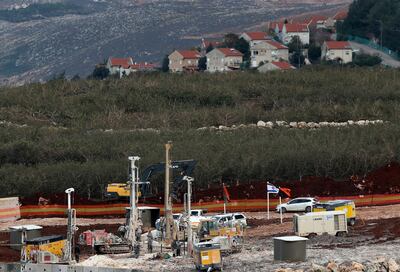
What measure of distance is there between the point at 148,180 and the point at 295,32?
97657 millimetres

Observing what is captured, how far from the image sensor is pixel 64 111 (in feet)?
288

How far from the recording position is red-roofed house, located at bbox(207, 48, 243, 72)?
135m

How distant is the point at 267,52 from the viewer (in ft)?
445

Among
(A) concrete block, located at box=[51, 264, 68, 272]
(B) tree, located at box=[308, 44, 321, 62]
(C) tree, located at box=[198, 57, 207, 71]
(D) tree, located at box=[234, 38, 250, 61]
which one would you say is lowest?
(C) tree, located at box=[198, 57, 207, 71]

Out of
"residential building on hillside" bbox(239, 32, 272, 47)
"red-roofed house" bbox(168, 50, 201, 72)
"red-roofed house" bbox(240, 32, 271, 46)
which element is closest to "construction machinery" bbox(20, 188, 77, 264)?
"red-roofed house" bbox(168, 50, 201, 72)

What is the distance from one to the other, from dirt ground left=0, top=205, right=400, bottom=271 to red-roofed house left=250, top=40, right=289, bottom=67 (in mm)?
78923

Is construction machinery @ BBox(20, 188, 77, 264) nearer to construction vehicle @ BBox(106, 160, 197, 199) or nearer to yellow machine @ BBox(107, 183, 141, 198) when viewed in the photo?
construction vehicle @ BBox(106, 160, 197, 199)

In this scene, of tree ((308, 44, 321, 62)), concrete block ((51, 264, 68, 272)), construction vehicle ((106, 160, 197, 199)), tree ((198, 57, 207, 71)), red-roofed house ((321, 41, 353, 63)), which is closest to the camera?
concrete block ((51, 264, 68, 272))

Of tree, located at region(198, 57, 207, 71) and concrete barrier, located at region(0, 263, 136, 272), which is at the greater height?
concrete barrier, located at region(0, 263, 136, 272)

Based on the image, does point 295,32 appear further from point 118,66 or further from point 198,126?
point 198,126

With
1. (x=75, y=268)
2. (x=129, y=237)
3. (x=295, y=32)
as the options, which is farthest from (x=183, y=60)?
(x=75, y=268)

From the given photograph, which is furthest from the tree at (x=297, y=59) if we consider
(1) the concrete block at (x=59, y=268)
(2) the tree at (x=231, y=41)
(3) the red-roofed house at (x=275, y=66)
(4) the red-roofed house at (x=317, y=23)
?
(1) the concrete block at (x=59, y=268)

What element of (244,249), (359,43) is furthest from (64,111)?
(359,43)

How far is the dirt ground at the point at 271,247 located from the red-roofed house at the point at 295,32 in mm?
95133
